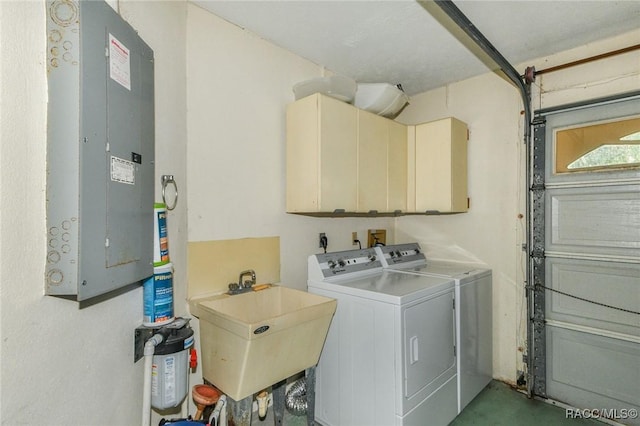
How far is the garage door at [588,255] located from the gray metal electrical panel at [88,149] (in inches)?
110

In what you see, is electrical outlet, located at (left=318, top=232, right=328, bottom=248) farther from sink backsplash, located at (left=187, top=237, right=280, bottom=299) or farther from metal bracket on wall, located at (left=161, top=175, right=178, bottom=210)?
metal bracket on wall, located at (left=161, top=175, right=178, bottom=210)

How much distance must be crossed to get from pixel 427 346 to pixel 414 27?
2.08 m

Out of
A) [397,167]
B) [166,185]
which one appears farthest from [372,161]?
[166,185]

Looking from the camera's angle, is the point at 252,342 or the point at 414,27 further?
the point at 414,27

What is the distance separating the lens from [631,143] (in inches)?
86.9

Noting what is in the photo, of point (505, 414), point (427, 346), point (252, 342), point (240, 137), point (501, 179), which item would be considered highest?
point (240, 137)

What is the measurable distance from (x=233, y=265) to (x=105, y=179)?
1.17 metres

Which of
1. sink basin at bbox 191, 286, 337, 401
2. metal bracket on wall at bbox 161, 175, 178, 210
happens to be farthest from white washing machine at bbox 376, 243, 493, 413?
metal bracket on wall at bbox 161, 175, 178, 210

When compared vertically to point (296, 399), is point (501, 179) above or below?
above

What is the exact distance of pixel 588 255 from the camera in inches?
92.8

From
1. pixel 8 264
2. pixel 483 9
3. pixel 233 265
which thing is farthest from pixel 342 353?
pixel 483 9

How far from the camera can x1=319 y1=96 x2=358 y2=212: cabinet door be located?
2201 millimetres

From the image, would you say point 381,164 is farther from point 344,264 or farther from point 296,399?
point 296,399

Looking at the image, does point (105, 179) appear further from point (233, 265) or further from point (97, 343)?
point (233, 265)
